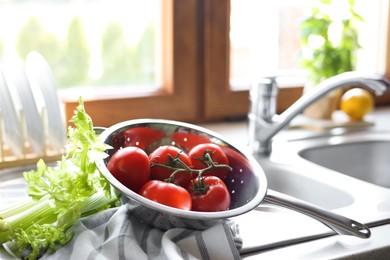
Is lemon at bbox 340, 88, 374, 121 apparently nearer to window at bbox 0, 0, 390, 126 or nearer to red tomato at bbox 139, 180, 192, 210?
window at bbox 0, 0, 390, 126

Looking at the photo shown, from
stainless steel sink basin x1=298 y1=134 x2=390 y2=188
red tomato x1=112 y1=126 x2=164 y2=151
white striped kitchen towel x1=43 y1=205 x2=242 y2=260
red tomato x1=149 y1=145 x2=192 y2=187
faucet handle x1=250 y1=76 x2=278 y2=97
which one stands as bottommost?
stainless steel sink basin x1=298 y1=134 x2=390 y2=188

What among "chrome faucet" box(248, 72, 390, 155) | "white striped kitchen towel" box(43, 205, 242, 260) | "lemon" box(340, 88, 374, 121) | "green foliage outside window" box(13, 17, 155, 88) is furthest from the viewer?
"lemon" box(340, 88, 374, 121)

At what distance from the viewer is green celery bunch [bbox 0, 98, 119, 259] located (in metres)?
0.78

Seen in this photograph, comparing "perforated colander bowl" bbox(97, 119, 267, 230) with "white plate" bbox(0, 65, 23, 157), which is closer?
"perforated colander bowl" bbox(97, 119, 267, 230)

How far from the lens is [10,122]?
45.3 inches

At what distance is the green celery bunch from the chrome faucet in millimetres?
544

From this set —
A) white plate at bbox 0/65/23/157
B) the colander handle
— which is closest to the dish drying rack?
white plate at bbox 0/65/23/157

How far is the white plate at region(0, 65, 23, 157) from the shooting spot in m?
1.14

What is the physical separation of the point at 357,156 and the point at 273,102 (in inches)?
11.4

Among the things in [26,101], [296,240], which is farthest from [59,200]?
[26,101]

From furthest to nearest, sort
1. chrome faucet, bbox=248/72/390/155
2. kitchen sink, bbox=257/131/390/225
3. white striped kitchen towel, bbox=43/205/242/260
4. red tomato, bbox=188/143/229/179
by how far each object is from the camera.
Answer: chrome faucet, bbox=248/72/390/155, kitchen sink, bbox=257/131/390/225, red tomato, bbox=188/143/229/179, white striped kitchen towel, bbox=43/205/242/260

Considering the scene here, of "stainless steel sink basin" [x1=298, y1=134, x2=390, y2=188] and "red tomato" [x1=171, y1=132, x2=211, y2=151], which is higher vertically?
"red tomato" [x1=171, y1=132, x2=211, y2=151]

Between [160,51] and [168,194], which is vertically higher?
[160,51]

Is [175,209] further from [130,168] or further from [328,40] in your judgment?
[328,40]
